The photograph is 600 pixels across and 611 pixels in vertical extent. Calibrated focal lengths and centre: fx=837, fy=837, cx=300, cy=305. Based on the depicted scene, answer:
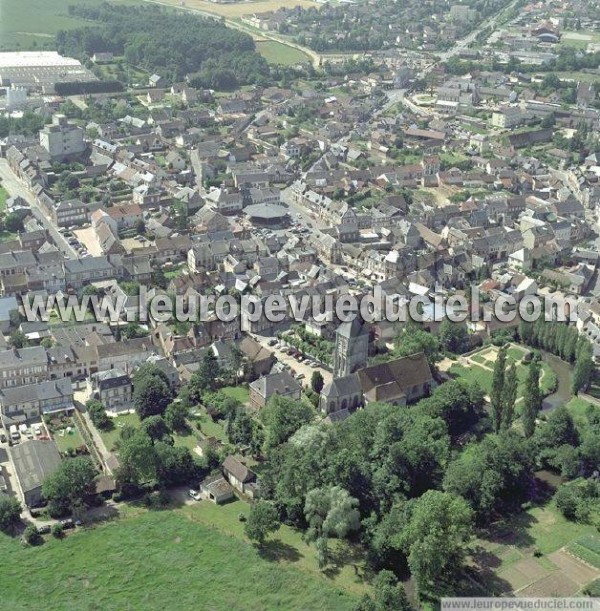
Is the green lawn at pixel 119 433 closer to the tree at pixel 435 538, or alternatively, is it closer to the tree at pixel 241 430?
A: the tree at pixel 241 430

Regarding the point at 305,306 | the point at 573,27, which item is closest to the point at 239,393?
the point at 305,306

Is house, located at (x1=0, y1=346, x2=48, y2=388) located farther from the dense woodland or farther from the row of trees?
the dense woodland

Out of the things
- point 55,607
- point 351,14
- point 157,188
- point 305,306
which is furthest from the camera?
point 351,14

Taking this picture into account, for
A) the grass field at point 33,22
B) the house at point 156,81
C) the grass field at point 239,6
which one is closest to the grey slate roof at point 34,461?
the house at point 156,81

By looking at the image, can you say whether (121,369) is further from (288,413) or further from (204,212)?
(204,212)

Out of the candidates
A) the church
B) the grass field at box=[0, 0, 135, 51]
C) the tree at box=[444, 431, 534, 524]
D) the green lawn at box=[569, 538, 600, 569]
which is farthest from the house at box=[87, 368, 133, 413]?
the grass field at box=[0, 0, 135, 51]

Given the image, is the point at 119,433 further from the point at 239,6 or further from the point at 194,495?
the point at 239,6
